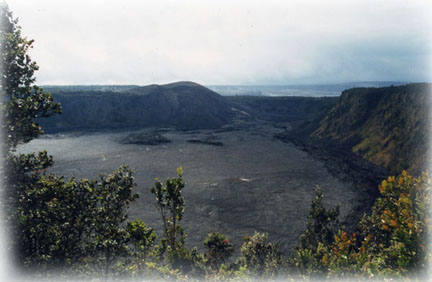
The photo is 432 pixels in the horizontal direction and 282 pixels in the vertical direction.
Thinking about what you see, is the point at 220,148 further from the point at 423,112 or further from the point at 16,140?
the point at 16,140

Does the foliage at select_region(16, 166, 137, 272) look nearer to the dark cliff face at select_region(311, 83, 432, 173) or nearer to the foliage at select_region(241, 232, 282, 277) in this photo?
the foliage at select_region(241, 232, 282, 277)

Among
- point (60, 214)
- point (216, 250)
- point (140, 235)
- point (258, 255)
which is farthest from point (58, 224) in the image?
point (216, 250)

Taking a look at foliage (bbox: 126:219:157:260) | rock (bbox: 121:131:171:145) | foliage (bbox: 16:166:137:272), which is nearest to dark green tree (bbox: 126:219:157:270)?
foliage (bbox: 126:219:157:260)

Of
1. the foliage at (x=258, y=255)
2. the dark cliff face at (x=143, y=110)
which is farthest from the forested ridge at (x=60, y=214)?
the dark cliff face at (x=143, y=110)

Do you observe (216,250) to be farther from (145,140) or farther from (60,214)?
→ (145,140)

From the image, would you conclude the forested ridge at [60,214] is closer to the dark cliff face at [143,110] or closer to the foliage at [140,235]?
the foliage at [140,235]

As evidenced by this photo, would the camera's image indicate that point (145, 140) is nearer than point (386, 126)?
No
